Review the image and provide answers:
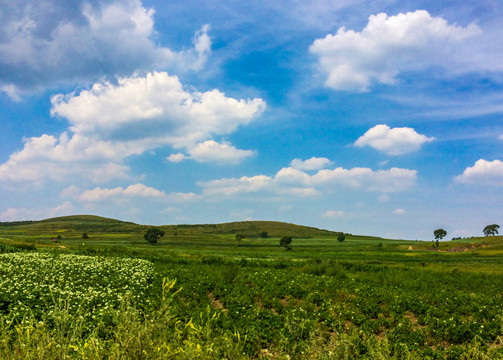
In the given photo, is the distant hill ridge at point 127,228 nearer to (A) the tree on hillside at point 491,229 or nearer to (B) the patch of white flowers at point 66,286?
(A) the tree on hillside at point 491,229

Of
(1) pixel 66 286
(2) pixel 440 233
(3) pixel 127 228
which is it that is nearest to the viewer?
(1) pixel 66 286

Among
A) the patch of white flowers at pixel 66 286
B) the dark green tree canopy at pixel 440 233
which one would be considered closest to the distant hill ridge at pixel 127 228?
the dark green tree canopy at pixel 440 233

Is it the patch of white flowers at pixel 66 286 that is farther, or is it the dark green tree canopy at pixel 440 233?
the dark green tree canopy at pixel 440 233

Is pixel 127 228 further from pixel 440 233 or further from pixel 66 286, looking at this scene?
pixel 66 286

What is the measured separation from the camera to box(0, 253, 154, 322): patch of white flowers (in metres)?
14.4

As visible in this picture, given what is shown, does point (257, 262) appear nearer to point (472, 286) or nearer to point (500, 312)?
point (472, 286)

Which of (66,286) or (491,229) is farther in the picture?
(491,229)

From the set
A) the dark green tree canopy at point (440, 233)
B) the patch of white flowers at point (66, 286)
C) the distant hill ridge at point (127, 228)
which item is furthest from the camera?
the distant hill ridge at point (127, 228)

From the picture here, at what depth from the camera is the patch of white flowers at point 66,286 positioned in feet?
47.1

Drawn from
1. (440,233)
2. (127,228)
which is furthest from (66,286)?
(127,228)

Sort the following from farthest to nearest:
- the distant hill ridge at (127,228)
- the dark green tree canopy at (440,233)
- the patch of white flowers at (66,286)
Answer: the distant hill ridge at (127,228) → the dark green tree canopy at (440,233) → the patch of white flowers at (66,286)

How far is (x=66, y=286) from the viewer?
17422 millimetres

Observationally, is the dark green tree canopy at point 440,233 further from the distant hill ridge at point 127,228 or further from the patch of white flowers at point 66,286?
the patch of white flowers at point 66,286

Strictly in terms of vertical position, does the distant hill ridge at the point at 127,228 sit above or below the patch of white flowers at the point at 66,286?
below
